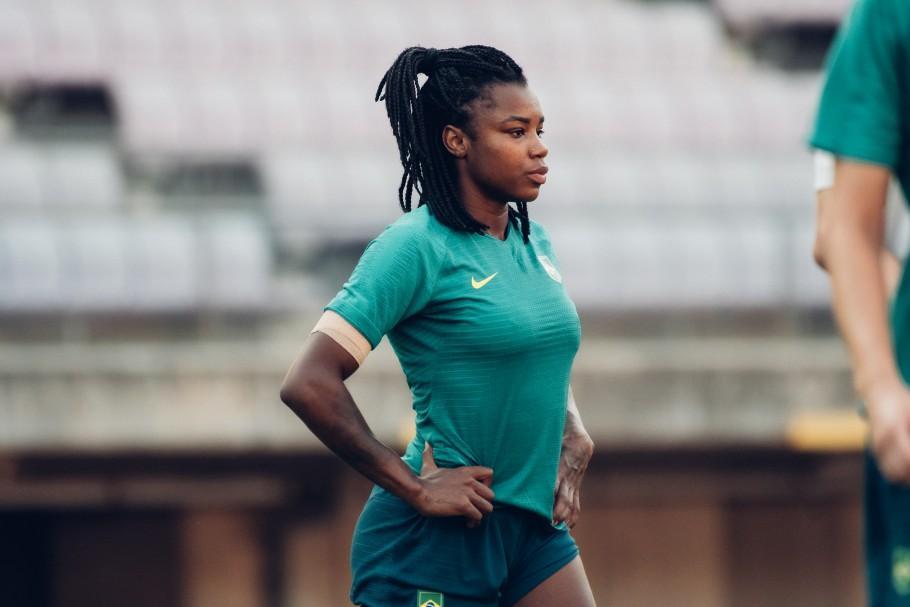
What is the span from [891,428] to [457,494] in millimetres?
1083

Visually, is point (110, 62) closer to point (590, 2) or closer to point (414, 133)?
point (590, 2)

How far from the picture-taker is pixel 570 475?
2729 mm

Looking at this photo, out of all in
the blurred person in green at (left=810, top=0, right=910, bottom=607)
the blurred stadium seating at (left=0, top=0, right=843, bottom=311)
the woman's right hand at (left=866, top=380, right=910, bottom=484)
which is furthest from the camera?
the blurred stadium seating at (left=0, top=0, right=843, bottom=311)

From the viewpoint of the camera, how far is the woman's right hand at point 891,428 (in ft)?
5.09

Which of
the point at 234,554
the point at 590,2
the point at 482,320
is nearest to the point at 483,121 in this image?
the point at 482,320

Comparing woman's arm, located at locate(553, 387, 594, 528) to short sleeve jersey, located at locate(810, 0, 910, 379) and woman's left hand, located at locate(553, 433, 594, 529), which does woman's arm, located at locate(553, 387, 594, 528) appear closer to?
woman's left hand, located at locate(553, 433, 594, 529)

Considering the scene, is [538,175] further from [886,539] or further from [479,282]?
[886,539]

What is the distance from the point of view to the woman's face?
103 inches

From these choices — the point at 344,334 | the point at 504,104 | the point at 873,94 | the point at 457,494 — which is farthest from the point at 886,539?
the point at 504,104

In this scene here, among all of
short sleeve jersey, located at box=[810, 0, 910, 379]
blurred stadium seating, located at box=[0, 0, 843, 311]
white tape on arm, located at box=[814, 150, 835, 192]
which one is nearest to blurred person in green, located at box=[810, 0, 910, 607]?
short sleeve jersey, located at box=[810, 0, 910, 379]

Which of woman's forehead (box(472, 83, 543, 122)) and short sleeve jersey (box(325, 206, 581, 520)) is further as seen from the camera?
woman's forehead (box(472, 83, 543, 122))

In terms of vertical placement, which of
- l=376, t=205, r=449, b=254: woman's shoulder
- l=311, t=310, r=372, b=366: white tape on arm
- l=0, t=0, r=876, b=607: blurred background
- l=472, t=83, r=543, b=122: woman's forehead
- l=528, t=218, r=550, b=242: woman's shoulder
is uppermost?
l=472, t=83, r=543, b=122: woman's forehead

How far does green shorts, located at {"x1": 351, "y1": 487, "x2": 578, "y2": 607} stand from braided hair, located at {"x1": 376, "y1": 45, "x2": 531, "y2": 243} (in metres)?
0.54

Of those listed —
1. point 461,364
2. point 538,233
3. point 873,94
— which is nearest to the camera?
point 873,94
